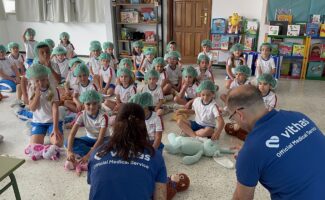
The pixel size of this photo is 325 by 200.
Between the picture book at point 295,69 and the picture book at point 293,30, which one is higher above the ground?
the picture book at point 293,30

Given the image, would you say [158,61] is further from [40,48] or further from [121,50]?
[121,50]

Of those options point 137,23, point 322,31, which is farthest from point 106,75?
point 322,31

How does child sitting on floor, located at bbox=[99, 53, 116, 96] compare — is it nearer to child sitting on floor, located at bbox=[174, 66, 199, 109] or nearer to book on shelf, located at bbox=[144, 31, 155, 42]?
child sitting on floor, located at bbox=[174, 66, 199, 109]

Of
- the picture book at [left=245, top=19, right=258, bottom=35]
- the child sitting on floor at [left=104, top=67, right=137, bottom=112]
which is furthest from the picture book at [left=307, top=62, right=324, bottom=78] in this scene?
the child sitting on floor at [left=104, top=67, right=137, bottom=112]

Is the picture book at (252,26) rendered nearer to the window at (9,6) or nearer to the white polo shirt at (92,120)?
the white polo shirt at (92,120)

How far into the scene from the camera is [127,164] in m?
1.27

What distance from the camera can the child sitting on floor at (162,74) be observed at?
4.34m

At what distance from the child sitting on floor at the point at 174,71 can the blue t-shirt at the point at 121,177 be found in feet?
11.0

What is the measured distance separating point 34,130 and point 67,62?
2148 mm

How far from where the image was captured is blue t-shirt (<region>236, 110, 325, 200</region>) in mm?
1206

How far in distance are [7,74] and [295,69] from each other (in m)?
5.60

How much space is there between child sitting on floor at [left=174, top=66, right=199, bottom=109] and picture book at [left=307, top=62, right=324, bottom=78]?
116 inches

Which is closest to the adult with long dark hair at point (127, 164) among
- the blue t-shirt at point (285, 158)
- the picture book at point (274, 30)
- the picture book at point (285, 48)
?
the blue t-shirt at point (285, 158)

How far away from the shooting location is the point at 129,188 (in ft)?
4.07
